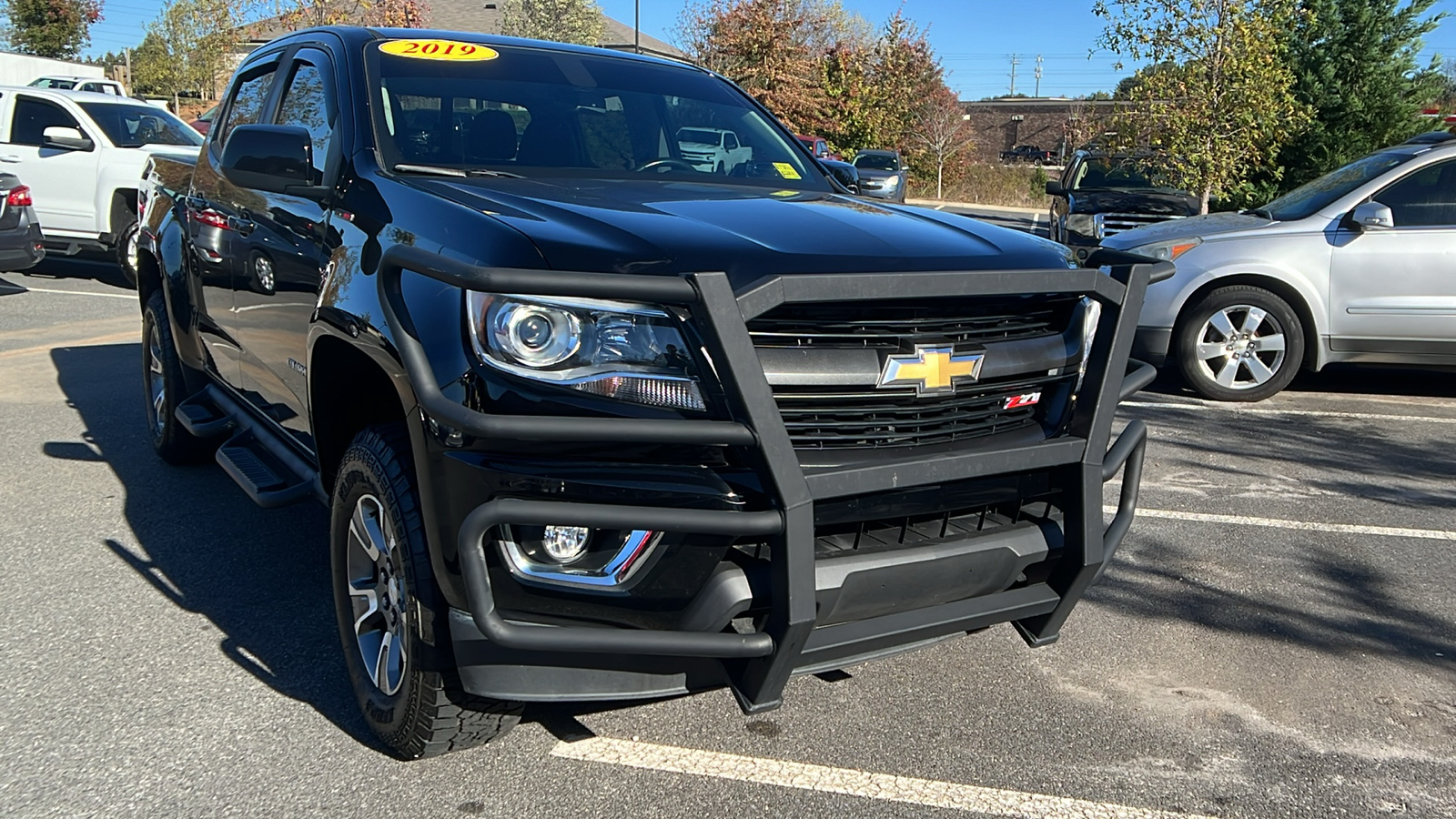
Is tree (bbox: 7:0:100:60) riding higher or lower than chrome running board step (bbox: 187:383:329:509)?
higher

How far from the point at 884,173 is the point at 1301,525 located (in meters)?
21.7

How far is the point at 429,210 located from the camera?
2959 millimetres

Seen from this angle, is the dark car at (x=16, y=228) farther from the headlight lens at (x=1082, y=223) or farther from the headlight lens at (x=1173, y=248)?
the headlight lens at (x=1082, y=223)

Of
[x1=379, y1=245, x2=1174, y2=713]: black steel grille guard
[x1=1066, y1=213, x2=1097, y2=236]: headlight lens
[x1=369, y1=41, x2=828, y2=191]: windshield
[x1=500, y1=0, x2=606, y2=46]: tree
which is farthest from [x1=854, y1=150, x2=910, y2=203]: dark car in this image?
[x1=500, y1=0, x2=606, y2=46]: tree

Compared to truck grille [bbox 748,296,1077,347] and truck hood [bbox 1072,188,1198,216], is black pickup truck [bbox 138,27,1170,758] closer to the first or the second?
truck grille [bbox 748,296,1077,347]

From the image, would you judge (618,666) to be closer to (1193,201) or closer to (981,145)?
(1193,201)

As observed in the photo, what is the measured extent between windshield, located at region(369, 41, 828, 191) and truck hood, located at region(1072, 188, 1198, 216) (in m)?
8.48

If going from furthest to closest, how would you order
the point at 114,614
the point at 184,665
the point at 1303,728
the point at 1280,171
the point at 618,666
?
1. the point at 1280,171
2. the point at 114,614
3. the point at 184,665
4. the point at 1303,728
5. the point at 618,666

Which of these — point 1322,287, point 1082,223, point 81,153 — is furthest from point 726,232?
point 81,153

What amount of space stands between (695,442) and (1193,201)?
472 inches

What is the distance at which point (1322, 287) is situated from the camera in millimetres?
7492

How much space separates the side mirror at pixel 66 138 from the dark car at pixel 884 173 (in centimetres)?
1397

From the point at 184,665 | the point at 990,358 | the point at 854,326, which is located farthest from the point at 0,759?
the point at 990,358

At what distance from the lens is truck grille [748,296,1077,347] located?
256 centimetres
